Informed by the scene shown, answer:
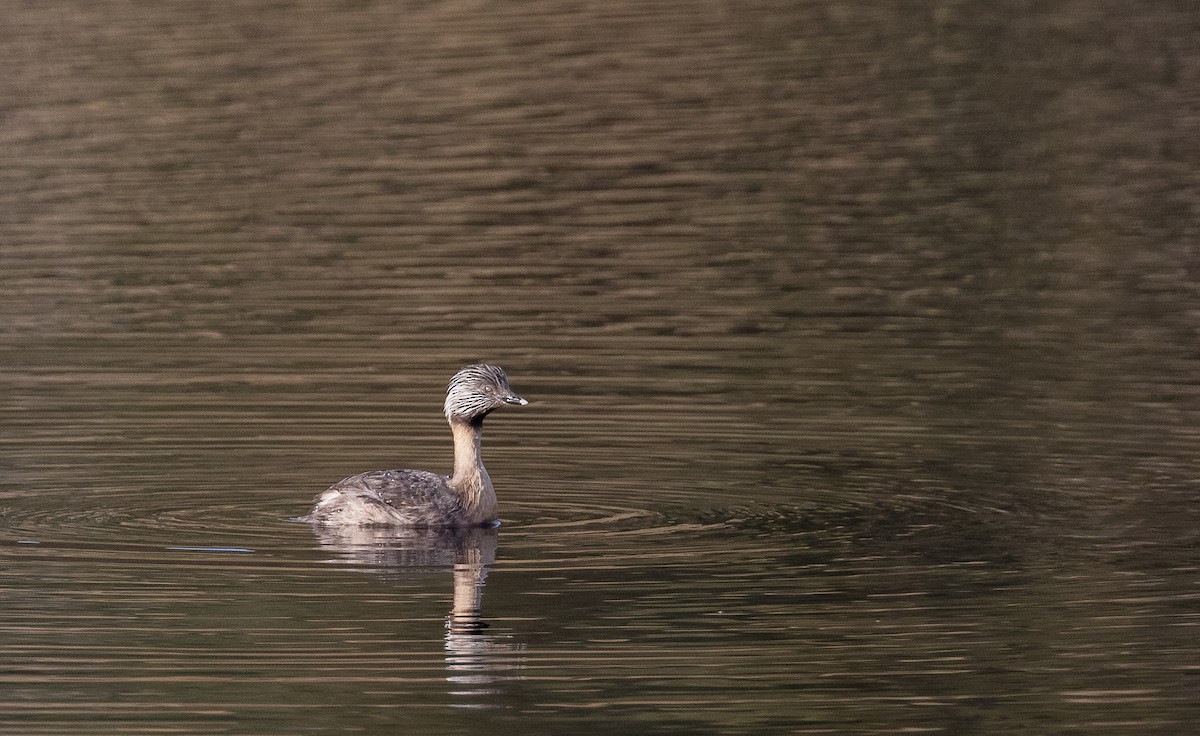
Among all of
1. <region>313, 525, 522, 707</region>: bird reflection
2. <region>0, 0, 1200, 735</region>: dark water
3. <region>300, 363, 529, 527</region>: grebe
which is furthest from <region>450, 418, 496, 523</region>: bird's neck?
<region>0, 0, 1200, 735</region>: dark water

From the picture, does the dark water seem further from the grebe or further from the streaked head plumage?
the streaked head plumage

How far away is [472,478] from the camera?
1612 cm

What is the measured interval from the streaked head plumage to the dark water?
2.40 ft

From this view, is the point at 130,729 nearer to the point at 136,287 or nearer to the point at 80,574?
the point at 80,574

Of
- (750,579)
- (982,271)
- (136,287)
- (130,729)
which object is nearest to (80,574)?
(130,729)

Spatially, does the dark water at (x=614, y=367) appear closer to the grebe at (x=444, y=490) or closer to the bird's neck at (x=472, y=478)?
the grebe at (x=444, y=490)

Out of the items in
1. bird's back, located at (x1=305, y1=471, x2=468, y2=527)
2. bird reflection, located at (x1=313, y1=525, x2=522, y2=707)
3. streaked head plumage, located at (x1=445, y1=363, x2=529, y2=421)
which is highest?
streaked head plumage, located at (x1=445, y1=363, x2=529, y2=421)

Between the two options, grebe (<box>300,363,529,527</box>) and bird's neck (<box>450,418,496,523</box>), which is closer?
grebe (<box>300,363,529,527</box>)

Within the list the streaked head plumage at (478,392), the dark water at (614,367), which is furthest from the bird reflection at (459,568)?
the streaked head plumage at (478,392)

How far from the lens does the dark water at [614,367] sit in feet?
41.6

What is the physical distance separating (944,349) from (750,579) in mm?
8146

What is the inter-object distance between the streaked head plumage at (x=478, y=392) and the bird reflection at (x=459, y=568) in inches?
33.2

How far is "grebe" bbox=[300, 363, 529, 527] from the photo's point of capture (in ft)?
52.1

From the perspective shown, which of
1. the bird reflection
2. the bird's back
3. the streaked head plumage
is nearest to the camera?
the bird reflection
